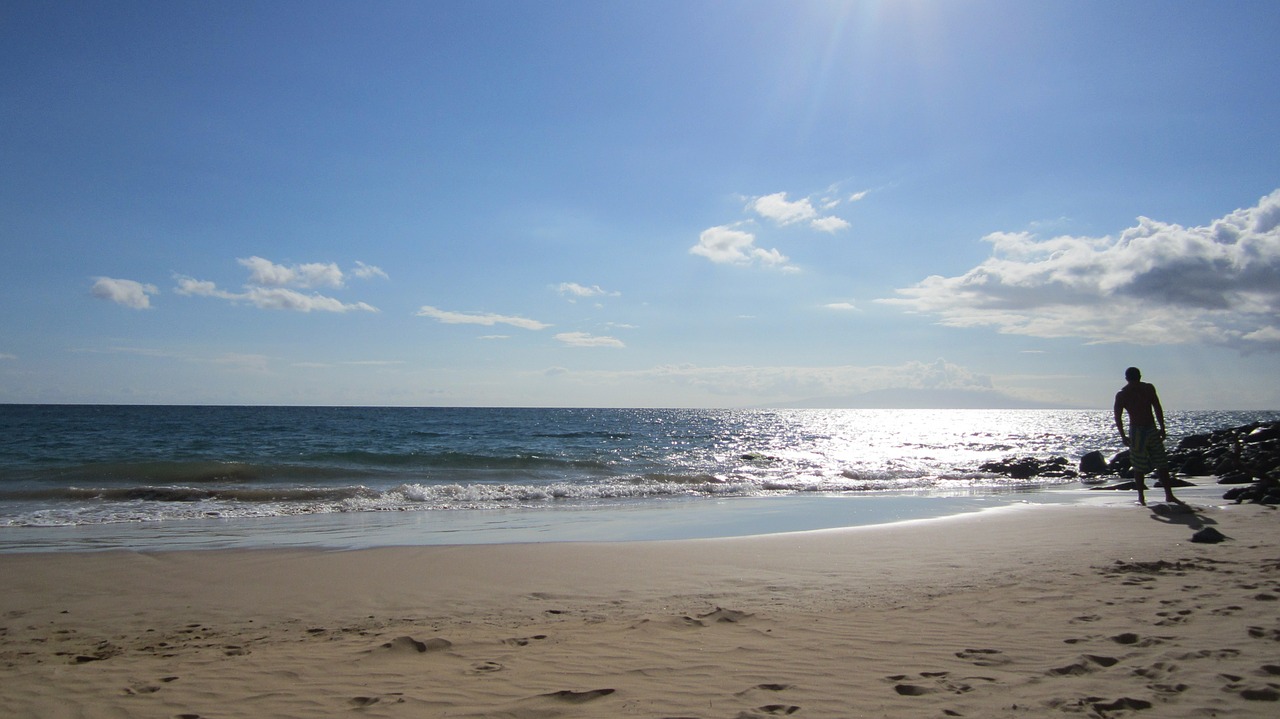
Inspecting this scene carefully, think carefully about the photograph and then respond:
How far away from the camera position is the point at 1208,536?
26.7 ft

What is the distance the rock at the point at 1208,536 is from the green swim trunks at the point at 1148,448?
3.21 m

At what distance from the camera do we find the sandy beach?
3830 millimetres

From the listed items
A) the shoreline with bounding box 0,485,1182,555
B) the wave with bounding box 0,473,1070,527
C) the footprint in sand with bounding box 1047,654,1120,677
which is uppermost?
the footprint in sand with bounding box 1047,654,1120,677

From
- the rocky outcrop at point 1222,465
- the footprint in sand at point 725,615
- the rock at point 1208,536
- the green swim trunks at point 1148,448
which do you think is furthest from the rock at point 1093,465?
the footprint in sand at point 725,615

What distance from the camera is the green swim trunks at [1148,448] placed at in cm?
1131

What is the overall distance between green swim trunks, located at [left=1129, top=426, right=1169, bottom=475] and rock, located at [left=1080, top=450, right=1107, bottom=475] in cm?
1473

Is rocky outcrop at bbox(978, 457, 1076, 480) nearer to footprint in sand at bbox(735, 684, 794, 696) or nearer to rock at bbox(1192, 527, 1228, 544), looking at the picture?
rock at bbox(1192, 527, 1228, 544)

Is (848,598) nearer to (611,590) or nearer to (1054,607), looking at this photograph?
(1054,607)

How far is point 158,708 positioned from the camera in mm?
3904

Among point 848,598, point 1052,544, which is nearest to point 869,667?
point 848,598

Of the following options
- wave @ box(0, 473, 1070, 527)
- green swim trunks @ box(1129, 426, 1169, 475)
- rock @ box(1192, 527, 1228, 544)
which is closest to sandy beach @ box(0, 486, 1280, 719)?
rock @ box(1192, 527, 1228, 544)

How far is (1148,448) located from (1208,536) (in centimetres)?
381

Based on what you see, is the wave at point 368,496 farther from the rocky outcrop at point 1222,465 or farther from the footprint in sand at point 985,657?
the footprint in sand at point 985,657

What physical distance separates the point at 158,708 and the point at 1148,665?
5557mm
